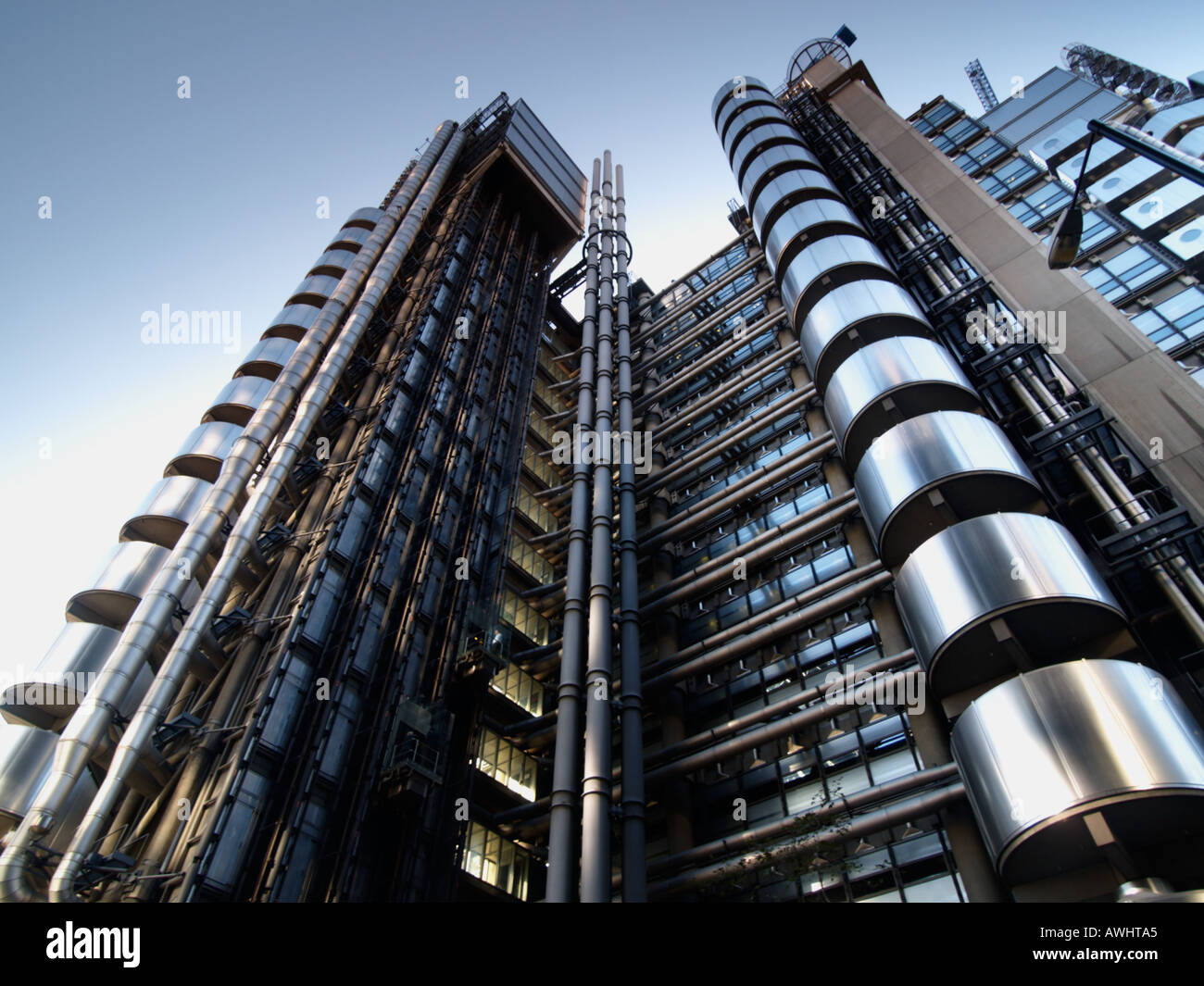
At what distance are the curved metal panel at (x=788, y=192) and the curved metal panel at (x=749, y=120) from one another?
7492 millimetres

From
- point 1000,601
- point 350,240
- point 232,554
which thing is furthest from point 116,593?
point 1000,601

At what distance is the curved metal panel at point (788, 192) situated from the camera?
40062mm

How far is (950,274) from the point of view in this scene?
33.5 meters

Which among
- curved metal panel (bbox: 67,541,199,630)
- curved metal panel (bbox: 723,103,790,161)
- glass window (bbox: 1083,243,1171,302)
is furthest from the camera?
curved metal panel (bbox: 723,103,790,161)

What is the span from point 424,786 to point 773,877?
10.1 m

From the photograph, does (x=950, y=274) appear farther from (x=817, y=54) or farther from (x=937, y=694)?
(x=817, y=54)

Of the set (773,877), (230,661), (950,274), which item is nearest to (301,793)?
(230,661)

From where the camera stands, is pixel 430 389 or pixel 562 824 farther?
pixel 430 389

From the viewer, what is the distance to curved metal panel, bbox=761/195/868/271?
36969 millimetres

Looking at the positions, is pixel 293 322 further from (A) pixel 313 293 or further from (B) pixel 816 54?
(B) pixel 816 54

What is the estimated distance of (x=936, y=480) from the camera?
894 inches

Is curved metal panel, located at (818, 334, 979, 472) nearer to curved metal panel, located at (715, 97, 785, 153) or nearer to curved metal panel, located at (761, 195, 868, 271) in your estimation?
curved metal panel, located at (761, 195, 868, 271)

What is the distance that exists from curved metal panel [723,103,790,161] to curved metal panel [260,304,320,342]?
25.8 metres

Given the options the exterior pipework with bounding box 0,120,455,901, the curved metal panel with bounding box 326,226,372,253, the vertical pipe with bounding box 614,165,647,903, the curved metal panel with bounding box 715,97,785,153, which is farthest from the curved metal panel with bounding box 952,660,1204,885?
the curved metal panel with bounding box 326,226,372,253
